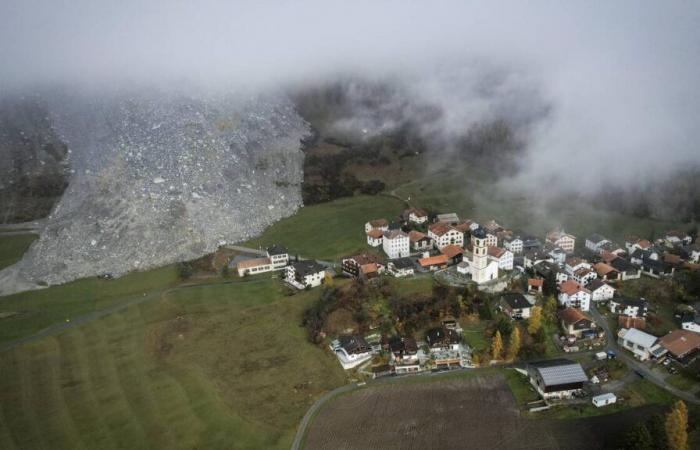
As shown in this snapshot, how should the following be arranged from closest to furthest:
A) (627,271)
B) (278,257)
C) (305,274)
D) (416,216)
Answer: (305,274) < (627,271) < (278,257) < (416,216)

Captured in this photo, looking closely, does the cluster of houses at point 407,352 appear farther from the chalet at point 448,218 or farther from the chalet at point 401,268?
the chalet at point 448,218

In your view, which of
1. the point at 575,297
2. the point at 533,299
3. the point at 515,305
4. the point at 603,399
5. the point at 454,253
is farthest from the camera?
the point at 454,253

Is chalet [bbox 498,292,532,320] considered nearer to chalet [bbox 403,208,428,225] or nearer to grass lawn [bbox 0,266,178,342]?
chalet [bbox 403,208,428,225]

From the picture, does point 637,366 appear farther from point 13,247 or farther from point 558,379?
point 13,247

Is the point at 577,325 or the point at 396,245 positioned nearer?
the point at 577,325

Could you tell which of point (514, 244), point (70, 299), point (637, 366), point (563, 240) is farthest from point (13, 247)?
point (637, 366)

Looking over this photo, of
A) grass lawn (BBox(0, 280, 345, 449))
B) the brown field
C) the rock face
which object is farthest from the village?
the rock face
